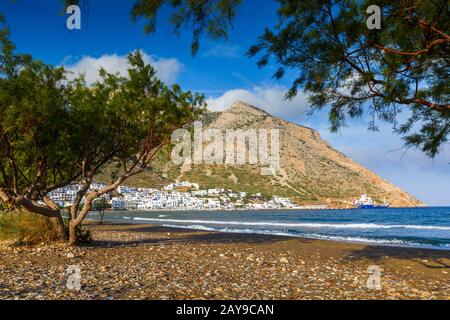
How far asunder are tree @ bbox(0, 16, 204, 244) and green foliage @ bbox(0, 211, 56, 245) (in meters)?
0.66

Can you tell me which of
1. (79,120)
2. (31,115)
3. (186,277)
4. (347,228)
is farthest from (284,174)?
(186,277)

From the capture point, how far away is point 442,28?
283 inches

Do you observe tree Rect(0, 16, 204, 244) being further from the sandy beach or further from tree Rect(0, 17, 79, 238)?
the sandy beach

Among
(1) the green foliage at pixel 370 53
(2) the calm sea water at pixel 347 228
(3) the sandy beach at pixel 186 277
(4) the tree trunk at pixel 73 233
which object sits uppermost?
(1) the green foliage at pixel 370 53

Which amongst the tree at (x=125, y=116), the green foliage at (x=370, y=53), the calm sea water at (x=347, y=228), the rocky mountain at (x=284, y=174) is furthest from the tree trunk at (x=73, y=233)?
the rocky mountain at (x=284, y=174)

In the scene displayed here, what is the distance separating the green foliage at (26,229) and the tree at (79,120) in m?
0.66

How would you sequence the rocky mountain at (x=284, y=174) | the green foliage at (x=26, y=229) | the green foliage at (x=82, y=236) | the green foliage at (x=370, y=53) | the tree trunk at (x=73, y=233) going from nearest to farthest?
the green foliage at (x=370, y=53) → the green foliage at (x=26, y=229) → the tree trunk at (x=73, y=233) → the green foliage at (x=82, y=236) → the rocky mountain at (x=284, y=174)

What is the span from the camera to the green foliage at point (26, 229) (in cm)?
1786

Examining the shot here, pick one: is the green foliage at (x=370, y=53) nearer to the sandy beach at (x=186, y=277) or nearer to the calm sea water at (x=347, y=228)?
the sandy beach at (x=186, y=277)

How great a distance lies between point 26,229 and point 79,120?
236 inches

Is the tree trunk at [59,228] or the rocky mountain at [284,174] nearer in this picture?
the tree trunk at [59,228]

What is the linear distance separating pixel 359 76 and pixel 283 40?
74.6 inches

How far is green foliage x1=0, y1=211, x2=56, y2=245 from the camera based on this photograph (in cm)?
1786

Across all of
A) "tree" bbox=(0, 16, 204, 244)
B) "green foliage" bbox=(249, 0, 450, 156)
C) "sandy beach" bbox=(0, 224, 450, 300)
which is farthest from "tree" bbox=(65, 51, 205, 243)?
"green foliage" bbox=(249, 0, 450, 156)
